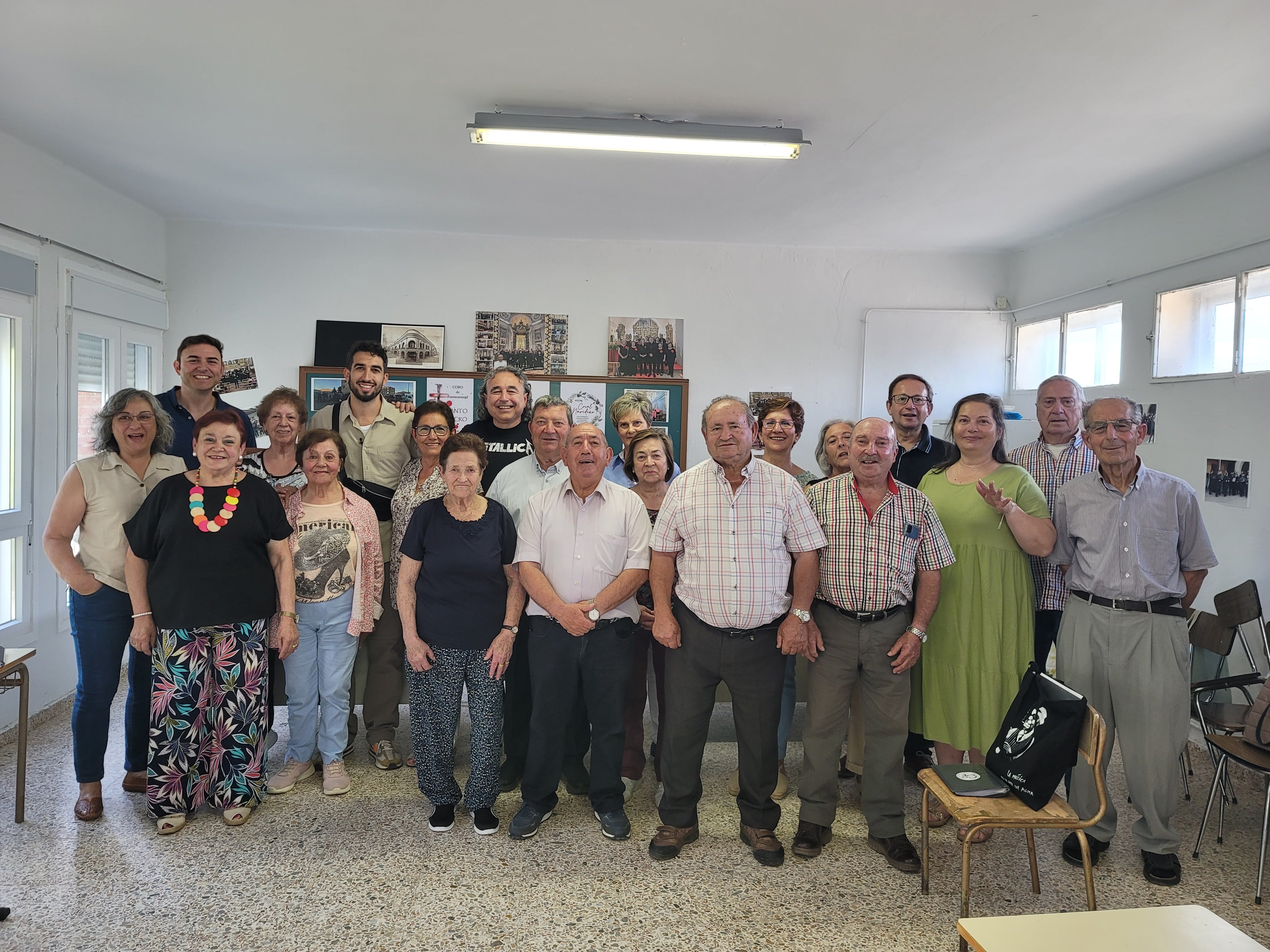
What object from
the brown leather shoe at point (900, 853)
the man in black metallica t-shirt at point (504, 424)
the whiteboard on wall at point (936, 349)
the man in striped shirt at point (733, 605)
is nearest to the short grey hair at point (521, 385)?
the man in black metallica t-shirt at point (504, 424)

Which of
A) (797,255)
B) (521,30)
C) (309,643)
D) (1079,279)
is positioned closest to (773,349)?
(797,255)

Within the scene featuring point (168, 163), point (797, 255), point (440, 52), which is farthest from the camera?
point (797, 255)

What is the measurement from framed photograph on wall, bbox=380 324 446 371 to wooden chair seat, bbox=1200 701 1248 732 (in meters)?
5.37

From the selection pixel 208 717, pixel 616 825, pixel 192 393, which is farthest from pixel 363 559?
pixel 616 825

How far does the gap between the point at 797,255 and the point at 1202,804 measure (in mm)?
4624

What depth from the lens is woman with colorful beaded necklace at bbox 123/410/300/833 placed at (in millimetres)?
2924

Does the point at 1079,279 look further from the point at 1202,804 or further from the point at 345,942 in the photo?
the point at 345,942

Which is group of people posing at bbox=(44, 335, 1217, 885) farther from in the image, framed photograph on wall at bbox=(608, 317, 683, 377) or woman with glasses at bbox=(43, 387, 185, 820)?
framed photograph on wall at bbox=(608, 317, 683, 377)

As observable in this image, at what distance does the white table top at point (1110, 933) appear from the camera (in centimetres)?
166

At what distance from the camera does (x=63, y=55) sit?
3.13 m

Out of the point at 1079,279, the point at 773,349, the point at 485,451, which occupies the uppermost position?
the point at 1079,279

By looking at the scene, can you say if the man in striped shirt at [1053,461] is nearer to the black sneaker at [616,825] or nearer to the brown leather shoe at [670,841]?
the brown leather shoe at [670,841]

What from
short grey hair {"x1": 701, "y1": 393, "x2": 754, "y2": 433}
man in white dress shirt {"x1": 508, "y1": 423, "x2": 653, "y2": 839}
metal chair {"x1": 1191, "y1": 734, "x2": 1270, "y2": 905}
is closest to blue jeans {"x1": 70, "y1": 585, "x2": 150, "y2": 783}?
man in white dress shirt {"x1": 508, "y1": 423, "x2": 653, "y2": 839}

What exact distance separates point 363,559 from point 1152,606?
10.7 ft
